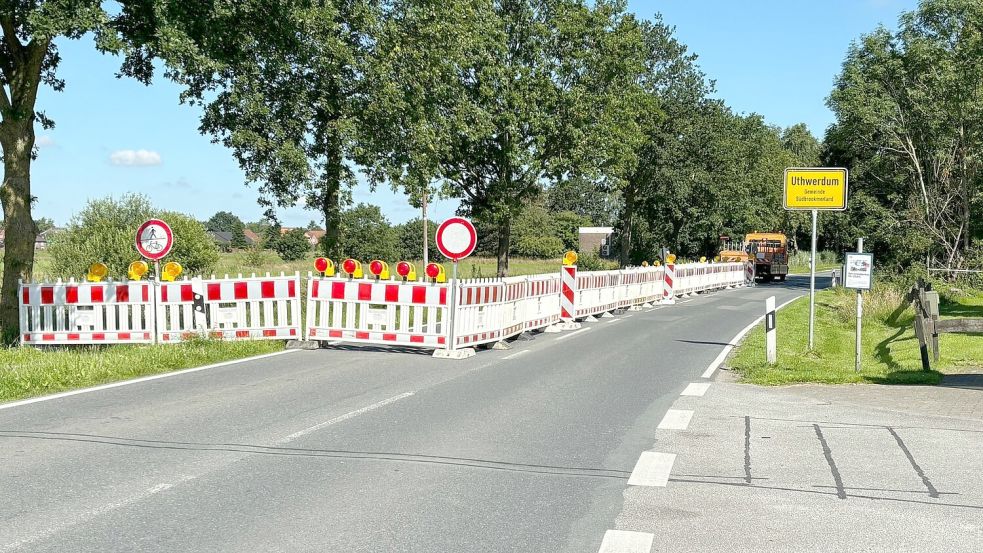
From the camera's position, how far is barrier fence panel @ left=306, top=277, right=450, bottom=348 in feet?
49.6

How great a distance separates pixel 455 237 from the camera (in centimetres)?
1563

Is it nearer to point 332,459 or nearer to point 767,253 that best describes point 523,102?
point 767,253

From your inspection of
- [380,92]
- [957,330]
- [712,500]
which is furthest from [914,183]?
[712,500]

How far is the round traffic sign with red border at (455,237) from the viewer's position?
15547mm

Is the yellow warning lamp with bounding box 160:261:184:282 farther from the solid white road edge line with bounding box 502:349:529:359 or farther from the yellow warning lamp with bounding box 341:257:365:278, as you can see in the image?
the solid white road edge line with bounding box 502:349:529:359

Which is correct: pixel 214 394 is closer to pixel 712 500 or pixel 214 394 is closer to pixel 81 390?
pixel 81 390

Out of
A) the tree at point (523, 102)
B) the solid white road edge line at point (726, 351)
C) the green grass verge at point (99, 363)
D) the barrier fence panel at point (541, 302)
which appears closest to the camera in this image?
the green grass verge at point (99, 363)

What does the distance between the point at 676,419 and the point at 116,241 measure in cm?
2310

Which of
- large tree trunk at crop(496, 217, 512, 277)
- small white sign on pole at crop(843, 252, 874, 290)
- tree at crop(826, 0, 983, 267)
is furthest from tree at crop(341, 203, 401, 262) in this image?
small white sign on pole at crop(843, 252, 874, 290)

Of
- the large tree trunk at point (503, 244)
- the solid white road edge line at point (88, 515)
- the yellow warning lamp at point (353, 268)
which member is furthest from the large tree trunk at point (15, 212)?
the large tree trunk at point (503, 244)

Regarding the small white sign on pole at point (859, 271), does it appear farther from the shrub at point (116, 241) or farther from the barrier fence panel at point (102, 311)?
the shrub at point (116, 241)

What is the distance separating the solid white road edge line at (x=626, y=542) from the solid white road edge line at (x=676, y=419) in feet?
11.4

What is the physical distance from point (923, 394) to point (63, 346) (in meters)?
13.3

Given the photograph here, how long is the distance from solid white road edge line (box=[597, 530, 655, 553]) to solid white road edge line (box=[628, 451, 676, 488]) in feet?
4.01
